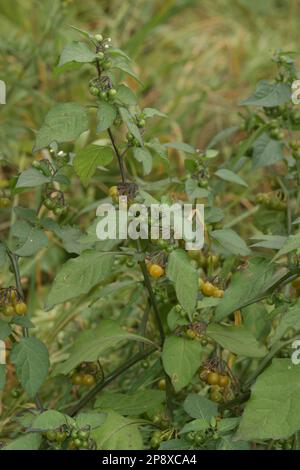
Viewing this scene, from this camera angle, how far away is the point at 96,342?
1.44 m

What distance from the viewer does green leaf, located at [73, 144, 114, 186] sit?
4.50 ft

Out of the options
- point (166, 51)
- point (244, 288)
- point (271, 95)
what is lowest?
point (244, 288)

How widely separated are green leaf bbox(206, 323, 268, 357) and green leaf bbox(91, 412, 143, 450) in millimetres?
207

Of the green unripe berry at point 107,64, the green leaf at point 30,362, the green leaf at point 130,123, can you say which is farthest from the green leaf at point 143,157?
the green leaf at point 30,362

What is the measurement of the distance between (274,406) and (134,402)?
296mm

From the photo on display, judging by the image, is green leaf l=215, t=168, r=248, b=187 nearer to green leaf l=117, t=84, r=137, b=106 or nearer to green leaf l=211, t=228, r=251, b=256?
green leaf l=211, t=228, r=251, b=256

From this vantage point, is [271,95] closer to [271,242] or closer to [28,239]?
[271,242]

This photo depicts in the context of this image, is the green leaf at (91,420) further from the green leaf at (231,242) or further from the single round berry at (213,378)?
the green leaf at (231,242)

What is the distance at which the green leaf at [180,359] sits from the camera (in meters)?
1.33

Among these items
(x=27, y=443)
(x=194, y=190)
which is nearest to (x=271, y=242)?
(x=194, y=190)

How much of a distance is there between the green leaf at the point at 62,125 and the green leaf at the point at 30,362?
0.35 m

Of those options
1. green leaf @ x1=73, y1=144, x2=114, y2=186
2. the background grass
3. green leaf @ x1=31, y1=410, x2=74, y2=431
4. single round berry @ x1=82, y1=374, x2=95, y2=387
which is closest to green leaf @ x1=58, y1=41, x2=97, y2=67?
green leaf @ x1=73, y1=144, x2=114, y2=186

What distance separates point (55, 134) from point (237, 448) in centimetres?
56
